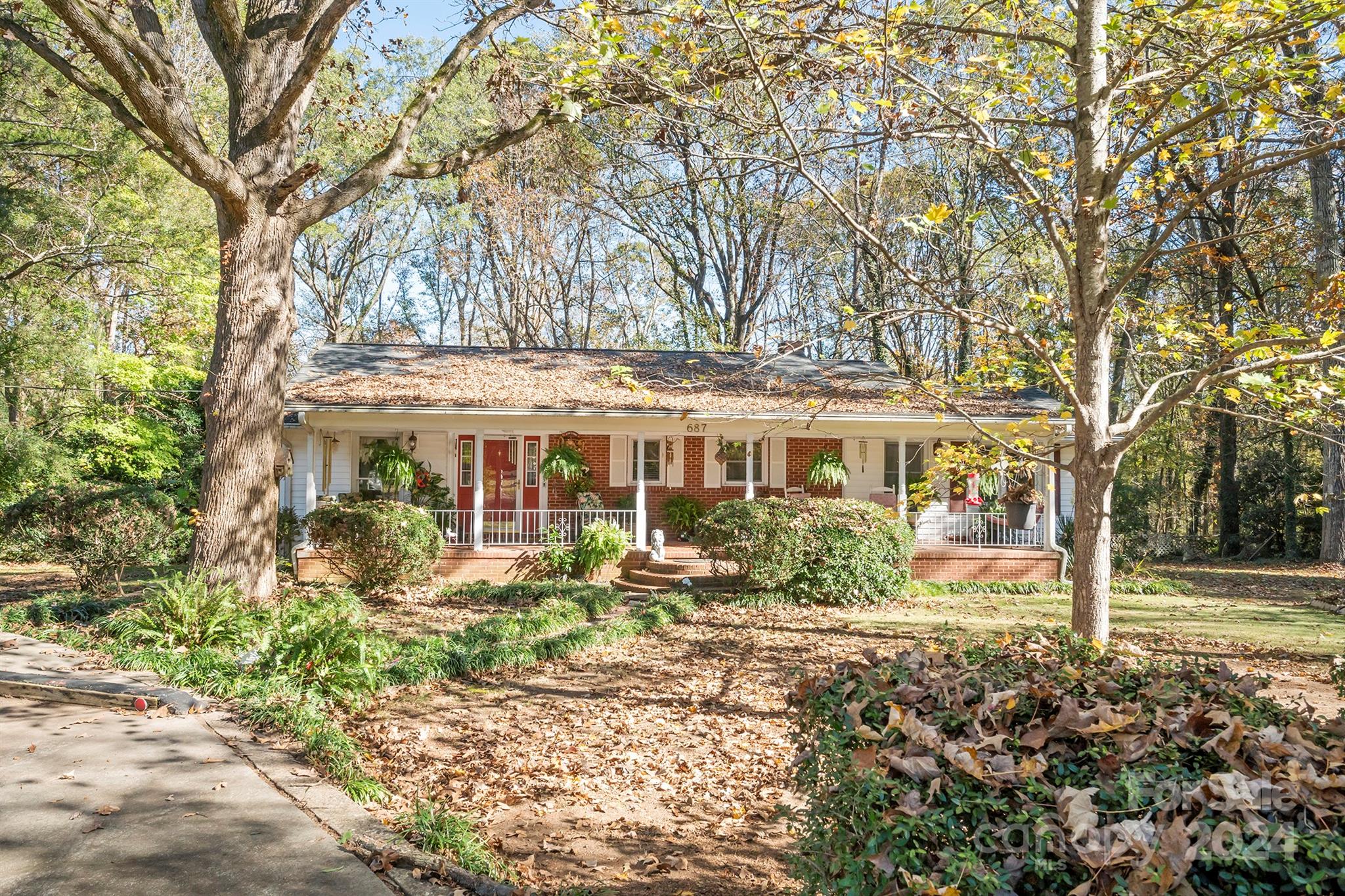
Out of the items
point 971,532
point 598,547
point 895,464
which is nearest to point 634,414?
point 598,547

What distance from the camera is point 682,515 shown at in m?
18.0

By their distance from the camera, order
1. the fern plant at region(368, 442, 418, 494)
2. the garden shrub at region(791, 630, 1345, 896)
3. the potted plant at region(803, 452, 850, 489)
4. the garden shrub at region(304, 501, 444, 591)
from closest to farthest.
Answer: the garden shrub at region(791, 630, 1345, 896), the garden shrub at region(304, 501, 444, 591), the fern plant at region(368, 442, 418, 494), the potted plant at region(803, 452, 850, 489)

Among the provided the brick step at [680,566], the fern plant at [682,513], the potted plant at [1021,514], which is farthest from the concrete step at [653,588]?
the potted plant at [1021,514]

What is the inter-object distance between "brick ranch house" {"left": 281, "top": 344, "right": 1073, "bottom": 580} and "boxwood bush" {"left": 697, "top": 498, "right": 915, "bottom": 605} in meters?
1.47

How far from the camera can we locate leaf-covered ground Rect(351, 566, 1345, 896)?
4.46m

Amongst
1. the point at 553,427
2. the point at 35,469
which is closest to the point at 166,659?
the point at 553,427

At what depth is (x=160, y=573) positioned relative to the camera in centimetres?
1563

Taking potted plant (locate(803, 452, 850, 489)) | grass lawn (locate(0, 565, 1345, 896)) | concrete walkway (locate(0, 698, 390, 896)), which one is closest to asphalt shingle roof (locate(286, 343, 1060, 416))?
potted plant (locate(803, 452, 850, 489))

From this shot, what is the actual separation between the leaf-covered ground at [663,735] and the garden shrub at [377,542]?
828 mm

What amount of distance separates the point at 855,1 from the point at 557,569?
1113 centimetres

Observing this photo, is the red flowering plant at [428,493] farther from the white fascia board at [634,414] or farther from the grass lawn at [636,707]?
the grass lawn at [636,707]

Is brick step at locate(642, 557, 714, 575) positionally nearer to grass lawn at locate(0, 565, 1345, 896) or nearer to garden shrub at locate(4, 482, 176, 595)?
grass lawn at locate(0, 565, 1345, 896)

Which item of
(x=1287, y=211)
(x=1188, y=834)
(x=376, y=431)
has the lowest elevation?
(x=1188, y=834)

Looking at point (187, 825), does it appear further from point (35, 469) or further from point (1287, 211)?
point (1287, 211)
